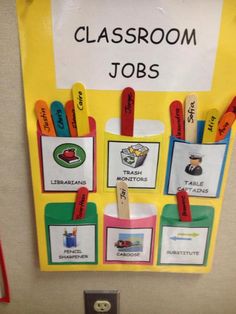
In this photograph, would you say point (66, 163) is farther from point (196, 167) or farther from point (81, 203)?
point (196, 167)

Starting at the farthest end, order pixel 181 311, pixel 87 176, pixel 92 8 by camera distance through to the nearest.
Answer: pixel 181 311 < pixel 87 176 < pixel 92 8

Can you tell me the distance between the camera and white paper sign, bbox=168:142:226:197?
56 centimetres

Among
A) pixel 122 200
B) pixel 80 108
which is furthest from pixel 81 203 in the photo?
pixel 80 108

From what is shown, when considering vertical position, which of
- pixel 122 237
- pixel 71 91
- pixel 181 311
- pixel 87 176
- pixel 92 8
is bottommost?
pixel 181 311

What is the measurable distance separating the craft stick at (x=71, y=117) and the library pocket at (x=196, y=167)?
165 mm

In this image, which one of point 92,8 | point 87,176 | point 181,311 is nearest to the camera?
point 92,8

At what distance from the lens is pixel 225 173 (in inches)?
22.9

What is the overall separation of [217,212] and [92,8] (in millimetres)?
414

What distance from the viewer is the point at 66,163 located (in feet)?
1.86

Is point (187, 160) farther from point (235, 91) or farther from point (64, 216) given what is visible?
point (64, 216)

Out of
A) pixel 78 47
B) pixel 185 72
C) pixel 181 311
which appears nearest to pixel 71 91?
pixel 78 47

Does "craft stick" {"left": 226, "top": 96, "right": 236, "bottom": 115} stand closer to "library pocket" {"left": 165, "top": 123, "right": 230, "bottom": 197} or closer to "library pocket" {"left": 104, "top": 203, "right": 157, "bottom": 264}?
"library pocket" {"left": 165, "top": 123, "right": 230, "bottom": 197}

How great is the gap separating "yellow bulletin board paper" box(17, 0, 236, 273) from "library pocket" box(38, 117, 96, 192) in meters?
0.01

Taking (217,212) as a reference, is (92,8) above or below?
above
